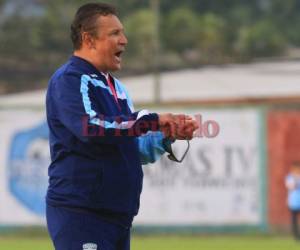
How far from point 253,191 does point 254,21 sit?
12361mm

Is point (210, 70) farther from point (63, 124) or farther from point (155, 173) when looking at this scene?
point (63, 124)

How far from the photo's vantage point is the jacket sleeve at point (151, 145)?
5.60 m

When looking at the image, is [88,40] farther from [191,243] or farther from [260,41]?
[260,41]

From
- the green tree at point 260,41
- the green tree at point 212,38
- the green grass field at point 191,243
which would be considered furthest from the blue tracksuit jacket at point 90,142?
the green tree at point 212,38

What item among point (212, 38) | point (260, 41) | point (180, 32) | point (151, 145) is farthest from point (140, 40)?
point (151, 145)

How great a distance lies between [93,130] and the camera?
5.09 metres

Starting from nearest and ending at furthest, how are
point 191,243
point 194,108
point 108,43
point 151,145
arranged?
point 108,43, point 151,145, point 191,243, point 194,108

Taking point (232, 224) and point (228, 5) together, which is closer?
point (232, 224)

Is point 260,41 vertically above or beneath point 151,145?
above

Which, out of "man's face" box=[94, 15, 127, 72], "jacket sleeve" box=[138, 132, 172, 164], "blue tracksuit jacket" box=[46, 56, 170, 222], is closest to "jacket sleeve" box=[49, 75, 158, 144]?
"blue tracksuit jacket" box=[46, 56, 170, 222]

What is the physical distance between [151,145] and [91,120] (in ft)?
2.05

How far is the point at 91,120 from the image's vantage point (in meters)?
5.10

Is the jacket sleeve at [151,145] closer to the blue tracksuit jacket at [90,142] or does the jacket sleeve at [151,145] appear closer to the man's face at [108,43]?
the blue tracksuit jacket at [90,142]

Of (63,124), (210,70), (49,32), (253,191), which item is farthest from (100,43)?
(210,70)
